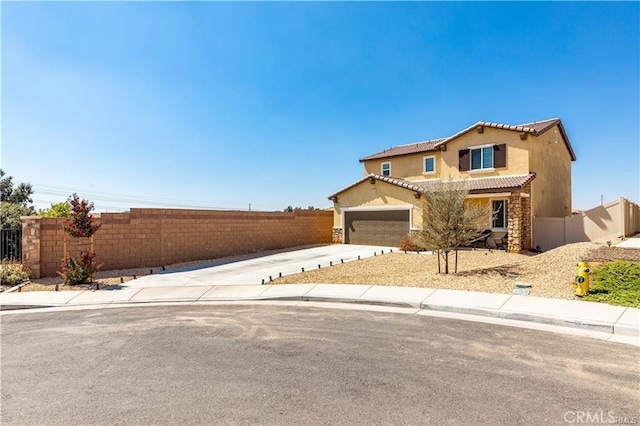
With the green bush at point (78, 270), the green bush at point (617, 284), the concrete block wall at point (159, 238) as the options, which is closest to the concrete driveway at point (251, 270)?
the green bush at point (78, 270)

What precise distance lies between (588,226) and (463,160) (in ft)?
25.0

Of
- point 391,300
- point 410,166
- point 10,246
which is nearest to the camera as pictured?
point 391,300

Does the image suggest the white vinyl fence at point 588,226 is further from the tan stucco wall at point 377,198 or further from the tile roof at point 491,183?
the tan stucco wall at point 377,198

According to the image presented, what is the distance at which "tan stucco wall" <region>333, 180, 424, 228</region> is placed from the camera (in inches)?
867

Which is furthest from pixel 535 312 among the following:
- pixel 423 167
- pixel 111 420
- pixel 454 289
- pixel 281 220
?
pixel 423 167

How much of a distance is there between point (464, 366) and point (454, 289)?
5.33 m

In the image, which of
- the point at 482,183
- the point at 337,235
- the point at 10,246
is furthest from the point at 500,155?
the point at 10,246

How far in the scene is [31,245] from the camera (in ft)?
43.8

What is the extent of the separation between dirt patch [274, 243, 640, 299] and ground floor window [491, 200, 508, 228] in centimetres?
Answer: 548

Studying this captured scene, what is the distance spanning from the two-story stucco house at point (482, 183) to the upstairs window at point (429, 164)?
2.8 inches

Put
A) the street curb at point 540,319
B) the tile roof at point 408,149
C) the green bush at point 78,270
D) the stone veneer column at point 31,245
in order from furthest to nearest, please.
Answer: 1. the tile roof at point 408,149
2. the stone veneer column at point 31,245
3. the green bush at point 78,270
4. the street curb at point 540,319

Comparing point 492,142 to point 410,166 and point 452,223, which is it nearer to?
point 410,166

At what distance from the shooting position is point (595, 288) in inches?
373

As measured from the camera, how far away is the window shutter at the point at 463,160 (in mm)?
23062
